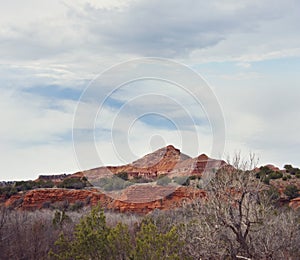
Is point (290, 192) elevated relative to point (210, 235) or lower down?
elevated

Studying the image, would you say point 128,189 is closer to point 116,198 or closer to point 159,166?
point 116,198

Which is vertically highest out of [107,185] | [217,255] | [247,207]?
[107,185]

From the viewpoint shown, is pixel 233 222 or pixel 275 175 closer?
pixel 233 222

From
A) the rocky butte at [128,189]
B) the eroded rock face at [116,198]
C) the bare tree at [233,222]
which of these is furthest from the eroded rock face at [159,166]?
the bare tree at [233,222]

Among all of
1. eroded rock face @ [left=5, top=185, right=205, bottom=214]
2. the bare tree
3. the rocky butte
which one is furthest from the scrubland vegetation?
eroded rock face @ [left=5, top=185, right=205, bottom=214]

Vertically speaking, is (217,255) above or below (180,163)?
below

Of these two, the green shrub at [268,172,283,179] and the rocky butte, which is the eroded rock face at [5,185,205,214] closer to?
the rocky butte

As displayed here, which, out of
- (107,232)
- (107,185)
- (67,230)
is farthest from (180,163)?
(107,232)

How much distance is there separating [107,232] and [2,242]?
726 centimetres

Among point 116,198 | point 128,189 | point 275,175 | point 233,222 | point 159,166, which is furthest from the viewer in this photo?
point 159,166

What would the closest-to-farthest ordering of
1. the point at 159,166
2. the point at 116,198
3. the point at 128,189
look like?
the point at 116,198 < the point at 128,189 < the point at 159,166

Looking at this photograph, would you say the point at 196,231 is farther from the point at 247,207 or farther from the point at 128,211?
the point at 128,211

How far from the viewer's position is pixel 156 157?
5488 cm

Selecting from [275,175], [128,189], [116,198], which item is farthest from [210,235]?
[128,189]
